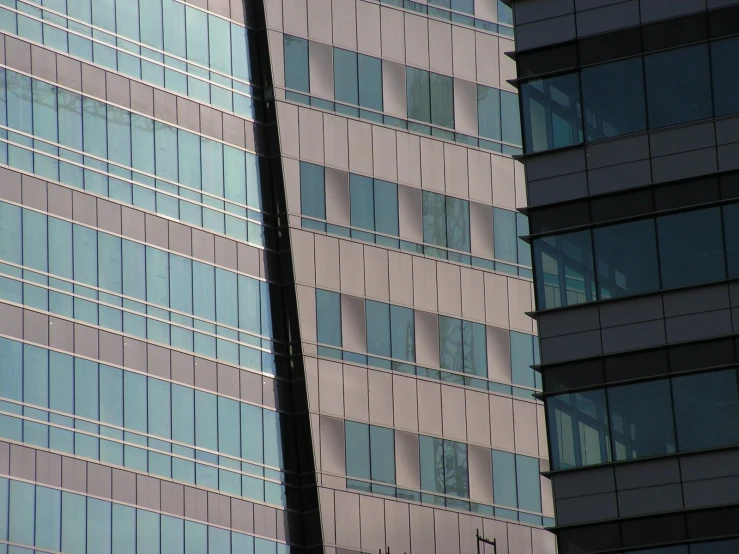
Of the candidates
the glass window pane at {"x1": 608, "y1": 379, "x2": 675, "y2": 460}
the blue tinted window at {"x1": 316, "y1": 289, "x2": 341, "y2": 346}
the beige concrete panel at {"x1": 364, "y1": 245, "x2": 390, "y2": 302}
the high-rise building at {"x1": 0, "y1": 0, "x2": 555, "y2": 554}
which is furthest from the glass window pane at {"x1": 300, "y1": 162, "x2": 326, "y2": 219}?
the glass window pane at {"x1": 608, "y1": 379, "x2": 675, "y2": 460}

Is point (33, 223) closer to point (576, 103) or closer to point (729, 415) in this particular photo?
point (576, 103)

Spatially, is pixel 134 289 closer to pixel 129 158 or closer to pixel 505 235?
pixel 129 158

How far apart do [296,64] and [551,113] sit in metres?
27.9

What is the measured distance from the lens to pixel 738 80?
1608 inches

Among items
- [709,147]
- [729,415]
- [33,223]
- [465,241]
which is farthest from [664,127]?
[465,241]

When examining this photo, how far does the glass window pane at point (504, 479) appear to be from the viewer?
2800 inches

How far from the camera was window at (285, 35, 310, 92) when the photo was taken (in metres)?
69.4

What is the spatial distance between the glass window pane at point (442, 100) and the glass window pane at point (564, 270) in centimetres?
3136

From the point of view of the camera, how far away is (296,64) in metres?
69.6

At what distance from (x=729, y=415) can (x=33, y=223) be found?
27.8 meters

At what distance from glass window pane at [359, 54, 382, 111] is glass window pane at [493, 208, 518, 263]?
20.8 feet

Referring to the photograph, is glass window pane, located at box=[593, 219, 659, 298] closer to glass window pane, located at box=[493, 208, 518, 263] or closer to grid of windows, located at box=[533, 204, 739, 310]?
grid of windows, located at box=[533, 204, 739, 310]

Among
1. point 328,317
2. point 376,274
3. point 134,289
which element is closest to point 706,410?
point 134,289

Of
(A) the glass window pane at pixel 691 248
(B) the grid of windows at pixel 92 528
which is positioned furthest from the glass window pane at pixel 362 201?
(A) the glass window pane at pixel 691 248
